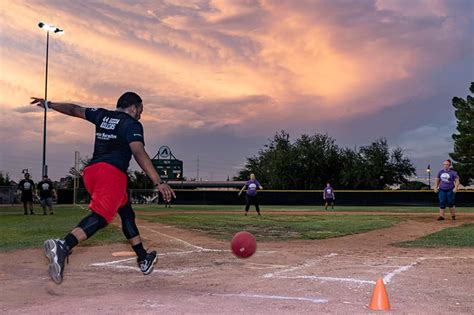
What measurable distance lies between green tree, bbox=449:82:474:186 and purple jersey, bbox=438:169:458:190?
4989 centimetres

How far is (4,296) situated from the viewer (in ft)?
17.9

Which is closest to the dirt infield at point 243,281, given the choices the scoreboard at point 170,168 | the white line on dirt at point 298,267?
the white line on dirt at point 298,267

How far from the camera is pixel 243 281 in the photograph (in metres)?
6.27

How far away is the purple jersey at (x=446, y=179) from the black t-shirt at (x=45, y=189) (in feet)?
54.0

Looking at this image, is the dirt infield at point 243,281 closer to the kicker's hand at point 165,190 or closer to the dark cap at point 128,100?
the kicker's hand at point 165,190

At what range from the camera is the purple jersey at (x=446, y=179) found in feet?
59.0

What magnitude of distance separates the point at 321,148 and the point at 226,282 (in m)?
71.7

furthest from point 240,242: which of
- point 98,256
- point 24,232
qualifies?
point 24,232

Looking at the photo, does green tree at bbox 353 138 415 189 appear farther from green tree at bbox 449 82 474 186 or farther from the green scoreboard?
the green scoreboard

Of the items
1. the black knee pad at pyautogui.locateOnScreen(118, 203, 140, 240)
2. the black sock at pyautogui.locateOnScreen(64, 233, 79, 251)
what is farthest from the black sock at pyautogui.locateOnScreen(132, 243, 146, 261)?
the black sock at pyautogui.locateOnScreen(64, 233, 79, 251)

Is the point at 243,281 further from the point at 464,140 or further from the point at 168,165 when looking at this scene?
the point at 464,140

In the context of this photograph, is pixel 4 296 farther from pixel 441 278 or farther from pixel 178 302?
pixel 441 278

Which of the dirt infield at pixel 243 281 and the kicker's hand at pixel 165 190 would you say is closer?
the dirt infield at pixel 243 281

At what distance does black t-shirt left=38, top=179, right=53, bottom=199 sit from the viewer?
23.6 meters
